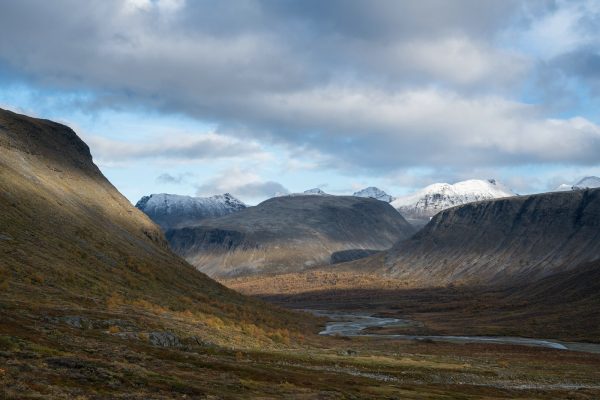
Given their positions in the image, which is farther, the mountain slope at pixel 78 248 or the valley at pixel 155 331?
the mountain slope at pixel 78 248

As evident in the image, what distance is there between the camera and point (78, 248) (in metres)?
97.4

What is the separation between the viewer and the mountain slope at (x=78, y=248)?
226 feet

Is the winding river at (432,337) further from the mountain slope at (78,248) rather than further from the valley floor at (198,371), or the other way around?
the valley floor at (198,371)

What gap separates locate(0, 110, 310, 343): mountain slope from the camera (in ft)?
226

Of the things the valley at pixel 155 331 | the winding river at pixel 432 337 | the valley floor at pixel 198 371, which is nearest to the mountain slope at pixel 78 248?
the valley at pixel 155 331

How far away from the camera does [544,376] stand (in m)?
67.5

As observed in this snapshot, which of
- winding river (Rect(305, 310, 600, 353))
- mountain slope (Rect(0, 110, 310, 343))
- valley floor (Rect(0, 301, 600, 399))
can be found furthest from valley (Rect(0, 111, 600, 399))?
winding river (Rect(305, 310, 600, 353))

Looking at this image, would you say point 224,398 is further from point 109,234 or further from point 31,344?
point 109,234

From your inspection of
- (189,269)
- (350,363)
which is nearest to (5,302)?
(350,363)

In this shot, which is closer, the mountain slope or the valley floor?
the valley floor

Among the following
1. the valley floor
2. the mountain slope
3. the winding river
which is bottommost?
the winding river

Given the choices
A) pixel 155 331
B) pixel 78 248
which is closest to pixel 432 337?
pixel 78 248

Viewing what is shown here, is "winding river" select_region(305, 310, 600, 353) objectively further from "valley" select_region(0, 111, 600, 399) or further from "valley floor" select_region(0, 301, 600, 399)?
"valley floor" select_region(0, 301, 600, 399)

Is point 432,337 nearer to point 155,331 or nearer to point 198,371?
point 155,331
